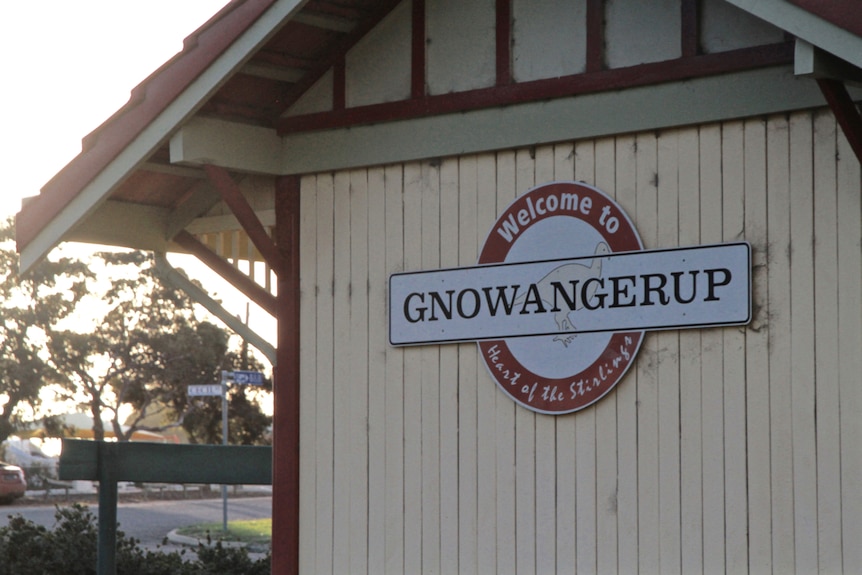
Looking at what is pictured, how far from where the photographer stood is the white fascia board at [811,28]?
16.9 ft

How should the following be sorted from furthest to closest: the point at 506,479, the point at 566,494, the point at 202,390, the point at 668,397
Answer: the point at 202,390, the point at 506,479, the point at 566,494, the point at 668,397

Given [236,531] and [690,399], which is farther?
[236,531]

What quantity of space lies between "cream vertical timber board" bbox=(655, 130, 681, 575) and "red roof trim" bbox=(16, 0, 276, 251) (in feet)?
7.17

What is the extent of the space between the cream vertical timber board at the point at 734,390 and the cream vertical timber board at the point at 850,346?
0.47 meters

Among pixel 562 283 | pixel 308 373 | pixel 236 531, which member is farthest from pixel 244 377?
pixel 562 283

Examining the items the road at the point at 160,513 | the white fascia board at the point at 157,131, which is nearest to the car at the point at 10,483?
the road at the point at 160,513

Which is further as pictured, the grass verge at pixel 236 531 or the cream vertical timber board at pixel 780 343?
the grass verge at pixel 236 531

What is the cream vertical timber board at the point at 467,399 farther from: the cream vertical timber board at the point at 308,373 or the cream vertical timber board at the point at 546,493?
the cream vertical timber board at the point at 308,373

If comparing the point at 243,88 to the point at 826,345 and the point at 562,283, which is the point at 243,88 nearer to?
the point at 562,283

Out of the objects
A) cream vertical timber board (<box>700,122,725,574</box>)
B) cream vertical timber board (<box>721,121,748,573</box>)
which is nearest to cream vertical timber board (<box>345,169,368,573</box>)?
cream vertical timber board (<box>700,122,725,574</box>)

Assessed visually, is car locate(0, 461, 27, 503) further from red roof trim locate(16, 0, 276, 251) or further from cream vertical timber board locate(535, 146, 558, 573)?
cream vertical timber board locate(535, 146, 558, 573)

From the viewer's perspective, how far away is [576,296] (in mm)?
6797

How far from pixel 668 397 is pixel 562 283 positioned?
0.84m

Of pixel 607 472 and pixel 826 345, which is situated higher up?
pixel 826 345
